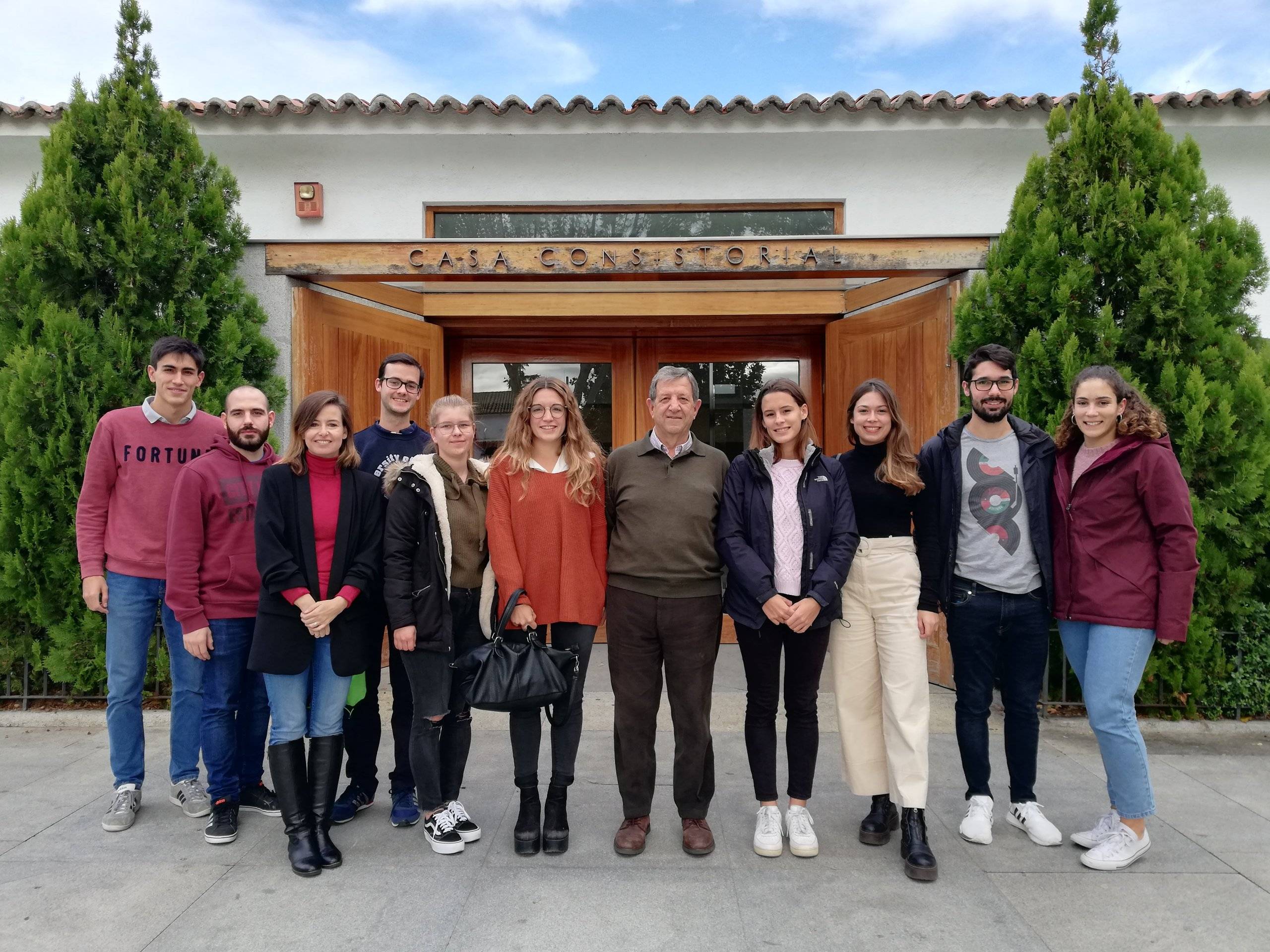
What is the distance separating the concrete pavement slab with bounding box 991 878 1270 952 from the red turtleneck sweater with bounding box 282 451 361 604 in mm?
2799

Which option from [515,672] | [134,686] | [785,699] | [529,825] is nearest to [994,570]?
[785,699]

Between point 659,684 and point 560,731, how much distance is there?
455 mm

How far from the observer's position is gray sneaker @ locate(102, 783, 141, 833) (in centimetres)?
345

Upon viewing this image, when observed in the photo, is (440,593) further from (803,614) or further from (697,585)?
(803,614)

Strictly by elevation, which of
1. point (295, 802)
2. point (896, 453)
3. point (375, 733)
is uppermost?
point (896, 453)

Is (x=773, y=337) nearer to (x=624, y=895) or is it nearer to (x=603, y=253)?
(x=603, y=253)

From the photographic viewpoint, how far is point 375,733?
3598 mm

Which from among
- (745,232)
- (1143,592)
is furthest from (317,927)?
(745,232)

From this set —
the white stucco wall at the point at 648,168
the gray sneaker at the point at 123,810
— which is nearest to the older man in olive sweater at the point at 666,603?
the gray sneaker at the point at 123,810

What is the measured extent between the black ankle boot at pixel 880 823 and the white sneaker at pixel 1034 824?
0.52 m

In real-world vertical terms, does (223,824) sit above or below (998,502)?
below

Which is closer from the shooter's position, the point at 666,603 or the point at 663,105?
the point at 666,603

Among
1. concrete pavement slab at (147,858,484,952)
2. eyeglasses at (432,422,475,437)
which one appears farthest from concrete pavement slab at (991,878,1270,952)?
eyeglasses at (432,422,475,437)

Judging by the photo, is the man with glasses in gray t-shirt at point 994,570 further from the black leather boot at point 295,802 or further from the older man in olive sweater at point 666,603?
the black leather boot at point 295,802
